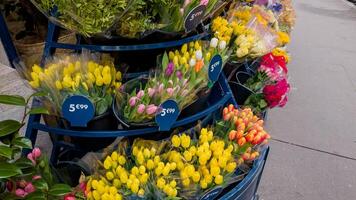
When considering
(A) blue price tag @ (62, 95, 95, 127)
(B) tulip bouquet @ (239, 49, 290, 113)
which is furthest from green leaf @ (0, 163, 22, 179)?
(B) tulip bouquet @ (239, 49, 290, 113)

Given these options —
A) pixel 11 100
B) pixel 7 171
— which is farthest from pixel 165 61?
pixel 7 171

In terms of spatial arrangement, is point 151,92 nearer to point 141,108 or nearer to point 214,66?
point 141,108

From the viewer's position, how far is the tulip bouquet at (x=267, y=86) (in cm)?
215

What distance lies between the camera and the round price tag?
1280mm

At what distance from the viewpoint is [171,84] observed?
1.32 metres

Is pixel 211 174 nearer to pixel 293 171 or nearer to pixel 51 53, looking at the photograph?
pixel 51 53

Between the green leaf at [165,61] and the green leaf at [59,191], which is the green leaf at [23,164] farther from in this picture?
the green leaf at [165,61]

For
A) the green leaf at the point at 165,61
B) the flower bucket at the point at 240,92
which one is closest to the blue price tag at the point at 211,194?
the green leaf at the point at 165,61

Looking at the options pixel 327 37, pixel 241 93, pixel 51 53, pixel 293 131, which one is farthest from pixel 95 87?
pixel 327 37

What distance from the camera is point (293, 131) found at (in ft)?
11.2

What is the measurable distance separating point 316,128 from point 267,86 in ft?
5.19

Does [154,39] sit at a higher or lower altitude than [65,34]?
higher

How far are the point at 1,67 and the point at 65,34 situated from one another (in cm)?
57

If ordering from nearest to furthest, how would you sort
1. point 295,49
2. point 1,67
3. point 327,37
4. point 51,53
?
point 51,53
point 1,67
point 295,49
point 327,37
